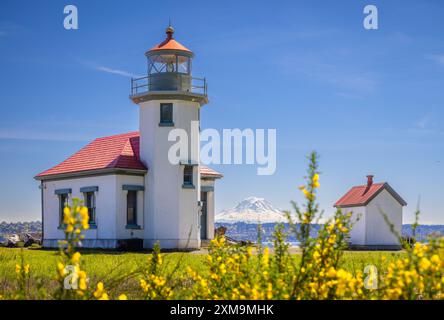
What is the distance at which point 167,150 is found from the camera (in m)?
33.8

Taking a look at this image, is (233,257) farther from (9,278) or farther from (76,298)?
(9,278)

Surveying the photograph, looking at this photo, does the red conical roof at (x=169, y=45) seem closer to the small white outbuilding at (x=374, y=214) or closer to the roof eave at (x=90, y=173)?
the roof eave at (x=90, y=173)

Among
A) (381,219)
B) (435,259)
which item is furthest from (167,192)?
(435,259)

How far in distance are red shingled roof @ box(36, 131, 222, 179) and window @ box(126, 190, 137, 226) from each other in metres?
1.47

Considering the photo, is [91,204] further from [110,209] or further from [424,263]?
[424,263]

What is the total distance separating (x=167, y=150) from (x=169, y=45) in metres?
5.24

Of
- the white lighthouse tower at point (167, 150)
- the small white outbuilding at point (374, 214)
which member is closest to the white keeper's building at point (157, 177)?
the white lighthouse tower at point (167, 150)

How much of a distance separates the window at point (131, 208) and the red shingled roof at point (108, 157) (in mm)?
1473

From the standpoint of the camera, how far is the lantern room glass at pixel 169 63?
33719 millimetres

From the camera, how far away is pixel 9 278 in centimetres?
1483
